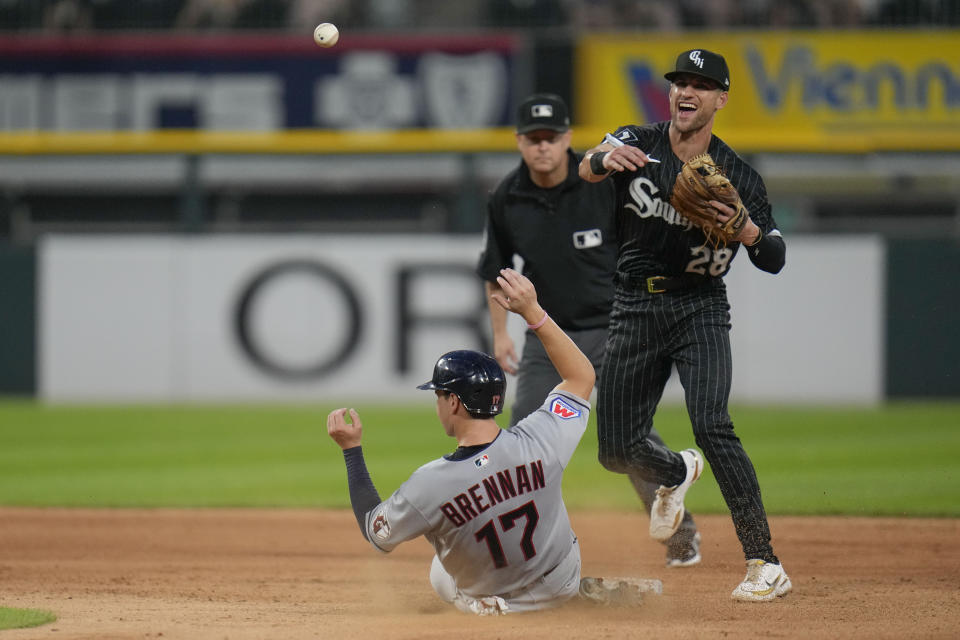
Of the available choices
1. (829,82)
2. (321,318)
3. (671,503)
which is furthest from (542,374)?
(829,82)

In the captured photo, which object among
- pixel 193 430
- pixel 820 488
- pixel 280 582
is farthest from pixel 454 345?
pixel 280 582

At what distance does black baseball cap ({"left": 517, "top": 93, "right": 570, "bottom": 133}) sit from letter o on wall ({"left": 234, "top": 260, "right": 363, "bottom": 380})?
787 centimetres

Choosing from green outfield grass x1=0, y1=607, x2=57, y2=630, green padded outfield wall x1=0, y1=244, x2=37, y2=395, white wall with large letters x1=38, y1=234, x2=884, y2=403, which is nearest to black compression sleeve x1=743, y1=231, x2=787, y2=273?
green outfield grass x1=0, y1=607, x2=57, y2=630

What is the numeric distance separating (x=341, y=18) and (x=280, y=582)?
1209cm

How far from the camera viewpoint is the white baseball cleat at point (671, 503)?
18.7ft

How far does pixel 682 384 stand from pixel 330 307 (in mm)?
8964

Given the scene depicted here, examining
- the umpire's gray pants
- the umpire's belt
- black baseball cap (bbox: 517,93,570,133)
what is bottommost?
the umpire's gray pants

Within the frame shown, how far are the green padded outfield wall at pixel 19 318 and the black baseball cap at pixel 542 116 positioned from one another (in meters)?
9.57

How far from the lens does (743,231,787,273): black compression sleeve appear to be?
16.7 feet

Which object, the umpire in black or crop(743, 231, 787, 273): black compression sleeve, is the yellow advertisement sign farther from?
crop(743, 231, 787, 273): black compression sleeve

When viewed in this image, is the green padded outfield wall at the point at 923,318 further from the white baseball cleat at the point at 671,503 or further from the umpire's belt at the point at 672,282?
the umpire's belt at the point at 672,282

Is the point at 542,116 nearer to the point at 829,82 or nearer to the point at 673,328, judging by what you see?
the point at 673,328

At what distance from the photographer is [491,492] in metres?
4.55

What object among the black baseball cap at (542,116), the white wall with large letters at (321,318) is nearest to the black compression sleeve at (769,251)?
the black baseball cap at (542,116)
